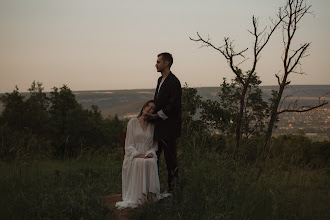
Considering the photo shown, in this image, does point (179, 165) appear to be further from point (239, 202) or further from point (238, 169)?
point (239, 202)

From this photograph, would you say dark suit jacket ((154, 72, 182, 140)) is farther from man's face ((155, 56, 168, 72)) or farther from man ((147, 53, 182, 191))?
man's face ((155, 56, 168, 72))

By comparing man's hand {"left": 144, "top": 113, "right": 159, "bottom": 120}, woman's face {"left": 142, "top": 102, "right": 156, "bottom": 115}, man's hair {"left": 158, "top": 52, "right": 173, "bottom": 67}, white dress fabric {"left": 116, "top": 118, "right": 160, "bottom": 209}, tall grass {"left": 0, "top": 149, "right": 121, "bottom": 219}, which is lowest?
tall grass {"left": 0, "top": 149, "right": 121, "bottom": 219}

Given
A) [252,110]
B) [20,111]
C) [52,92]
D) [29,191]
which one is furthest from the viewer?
[52,92]

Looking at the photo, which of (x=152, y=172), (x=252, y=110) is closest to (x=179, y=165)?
(x=152, y=172)

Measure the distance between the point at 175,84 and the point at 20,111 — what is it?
37.9 ft

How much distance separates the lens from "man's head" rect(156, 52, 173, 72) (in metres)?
6.38

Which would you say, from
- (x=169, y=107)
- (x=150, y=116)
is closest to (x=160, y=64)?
(x=169, y=107)

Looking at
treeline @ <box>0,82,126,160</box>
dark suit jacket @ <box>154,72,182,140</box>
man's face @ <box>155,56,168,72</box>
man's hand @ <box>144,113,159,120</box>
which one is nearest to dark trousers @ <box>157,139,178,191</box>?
dark suit jacket @ <box>154,72,182,140</box>

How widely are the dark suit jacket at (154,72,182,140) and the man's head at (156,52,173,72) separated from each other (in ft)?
0.55

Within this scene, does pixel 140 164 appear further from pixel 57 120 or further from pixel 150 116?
pixel 57 120

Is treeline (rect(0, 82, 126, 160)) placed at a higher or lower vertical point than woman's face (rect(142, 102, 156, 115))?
lower

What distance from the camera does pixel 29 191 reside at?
6.59 meters

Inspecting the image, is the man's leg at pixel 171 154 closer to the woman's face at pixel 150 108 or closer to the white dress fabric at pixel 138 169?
the white dress fabric at pixel 138 169

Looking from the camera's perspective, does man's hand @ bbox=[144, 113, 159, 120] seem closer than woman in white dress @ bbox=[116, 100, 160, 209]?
No
